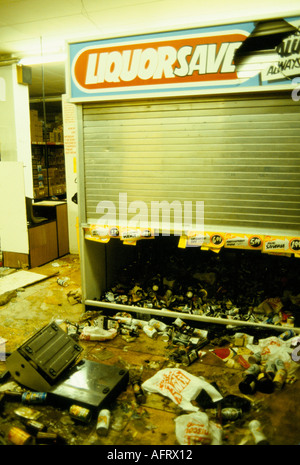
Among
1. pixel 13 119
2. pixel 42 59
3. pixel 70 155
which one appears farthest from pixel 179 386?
pixel 42 59

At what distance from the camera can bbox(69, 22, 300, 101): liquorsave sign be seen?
9.77ft

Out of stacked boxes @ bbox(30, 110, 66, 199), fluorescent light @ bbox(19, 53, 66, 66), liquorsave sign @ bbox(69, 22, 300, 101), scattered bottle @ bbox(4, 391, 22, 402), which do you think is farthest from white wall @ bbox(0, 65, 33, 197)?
scattered bottle @ bbox(4, 391, 22, 402)

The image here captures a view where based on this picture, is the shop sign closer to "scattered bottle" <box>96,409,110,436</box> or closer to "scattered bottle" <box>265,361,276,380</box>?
"scattered bottle" <box>265,361,276,380</box>

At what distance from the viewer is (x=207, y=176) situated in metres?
3.32

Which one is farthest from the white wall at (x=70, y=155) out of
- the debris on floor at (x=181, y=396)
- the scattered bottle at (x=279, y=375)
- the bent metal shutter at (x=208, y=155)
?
the scattered bottle at (x=279, y=375)

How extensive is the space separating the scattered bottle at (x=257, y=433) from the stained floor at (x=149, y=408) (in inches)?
1.3

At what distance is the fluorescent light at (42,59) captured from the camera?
20.3 ft

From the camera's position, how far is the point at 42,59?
634cm

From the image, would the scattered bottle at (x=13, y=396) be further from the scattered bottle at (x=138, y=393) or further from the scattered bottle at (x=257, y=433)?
the scattered bottle at (x=257, y=433)

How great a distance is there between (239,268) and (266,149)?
70.6 inches

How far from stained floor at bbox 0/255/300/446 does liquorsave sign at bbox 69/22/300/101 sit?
2.61 meters

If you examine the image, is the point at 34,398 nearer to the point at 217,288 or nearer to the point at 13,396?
the point at 13,396

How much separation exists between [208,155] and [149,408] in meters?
2.35

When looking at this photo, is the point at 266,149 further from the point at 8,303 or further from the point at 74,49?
the point at 8,303
